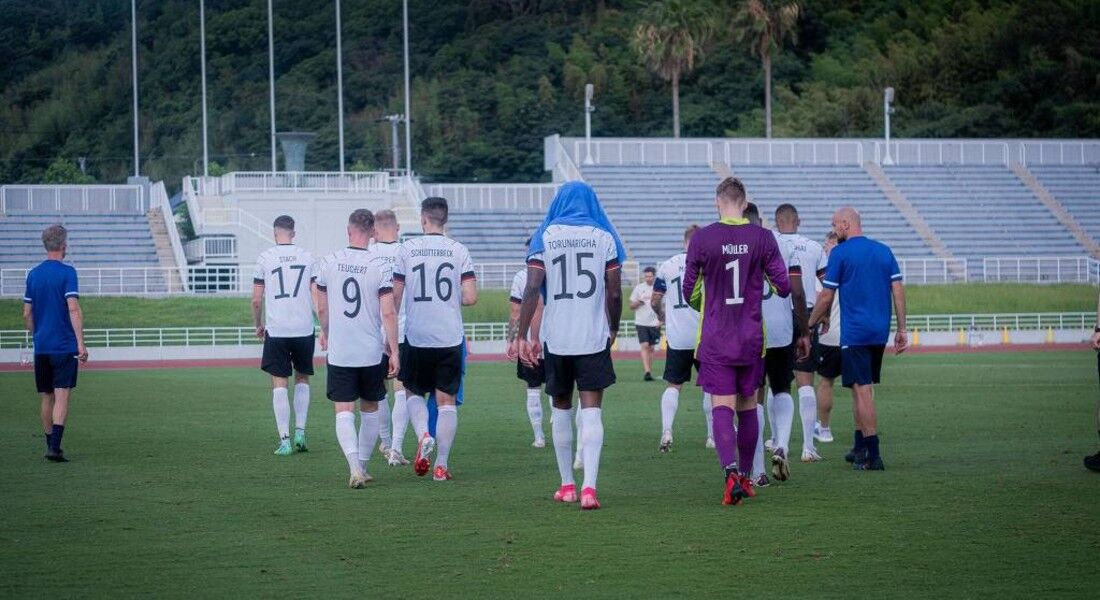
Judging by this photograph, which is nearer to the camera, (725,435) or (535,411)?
(725,435)

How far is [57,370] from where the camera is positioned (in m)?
13.7

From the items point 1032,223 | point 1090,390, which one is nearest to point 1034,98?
point 1032,223

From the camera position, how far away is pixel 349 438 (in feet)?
38.5

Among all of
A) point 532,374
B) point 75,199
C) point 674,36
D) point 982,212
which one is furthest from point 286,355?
point 674,36

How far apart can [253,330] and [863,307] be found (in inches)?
1191

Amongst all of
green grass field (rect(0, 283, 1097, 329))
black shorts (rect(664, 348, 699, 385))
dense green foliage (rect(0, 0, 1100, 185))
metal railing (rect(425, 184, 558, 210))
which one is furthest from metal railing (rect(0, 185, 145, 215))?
black shorts (rect(664, 348, 699, 385))

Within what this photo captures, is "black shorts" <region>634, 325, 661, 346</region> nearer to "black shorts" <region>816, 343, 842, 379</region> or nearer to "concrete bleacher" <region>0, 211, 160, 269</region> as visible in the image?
"black shorts" <region>816, 343, 842, 379</region>

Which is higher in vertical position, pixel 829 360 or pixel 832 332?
pixel 832 332

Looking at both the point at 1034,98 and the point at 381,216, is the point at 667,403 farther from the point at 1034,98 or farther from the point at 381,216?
the point at 1034,98

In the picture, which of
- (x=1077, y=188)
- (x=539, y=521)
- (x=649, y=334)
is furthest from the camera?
(x=1077, y=188)

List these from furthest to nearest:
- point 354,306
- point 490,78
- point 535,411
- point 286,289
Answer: point 490,78 < point 535,411 < point 286,289 < point 354,306

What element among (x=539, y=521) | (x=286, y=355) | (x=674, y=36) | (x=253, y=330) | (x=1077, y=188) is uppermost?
(x=674, y=36)

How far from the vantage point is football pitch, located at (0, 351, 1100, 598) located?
25.4 ft

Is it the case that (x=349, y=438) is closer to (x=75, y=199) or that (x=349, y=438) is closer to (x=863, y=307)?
(x=863, y=307)
